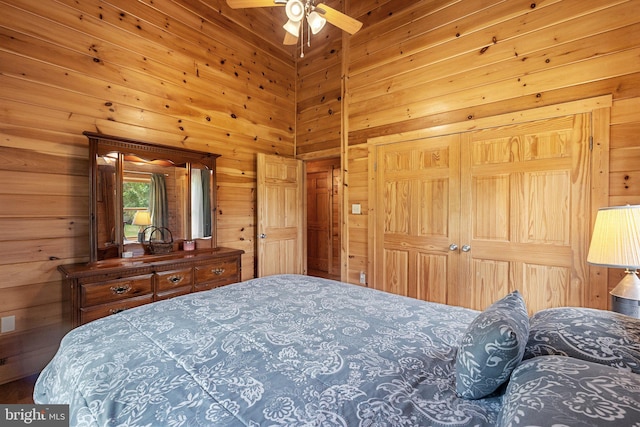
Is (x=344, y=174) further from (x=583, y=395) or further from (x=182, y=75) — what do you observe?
(x=583, y=395)

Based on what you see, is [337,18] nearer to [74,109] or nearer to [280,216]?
[74,109]

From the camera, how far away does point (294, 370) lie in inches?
37.1

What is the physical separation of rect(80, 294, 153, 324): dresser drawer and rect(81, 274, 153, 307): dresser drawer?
0.03 m

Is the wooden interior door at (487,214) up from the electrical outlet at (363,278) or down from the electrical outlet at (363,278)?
up

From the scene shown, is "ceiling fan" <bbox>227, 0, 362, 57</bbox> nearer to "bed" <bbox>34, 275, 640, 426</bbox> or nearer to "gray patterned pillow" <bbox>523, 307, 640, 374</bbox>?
"bed" <bbox>34, 275, 640, 426</bbox>

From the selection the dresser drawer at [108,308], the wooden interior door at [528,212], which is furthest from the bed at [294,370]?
the wooden interior door at [528,212]

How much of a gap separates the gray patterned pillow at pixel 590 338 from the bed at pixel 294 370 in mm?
44

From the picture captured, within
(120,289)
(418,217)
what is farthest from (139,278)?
(418,217)

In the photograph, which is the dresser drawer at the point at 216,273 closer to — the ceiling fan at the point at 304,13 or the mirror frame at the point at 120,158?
the mirror frame at the point at 120,158

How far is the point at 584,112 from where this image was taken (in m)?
2.25

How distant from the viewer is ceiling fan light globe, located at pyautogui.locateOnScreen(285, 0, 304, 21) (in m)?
2.00

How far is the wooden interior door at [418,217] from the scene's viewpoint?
9.49 feet

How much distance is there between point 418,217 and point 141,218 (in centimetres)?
278

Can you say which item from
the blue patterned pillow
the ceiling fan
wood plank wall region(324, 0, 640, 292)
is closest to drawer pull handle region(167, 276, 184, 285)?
wood plank wall region(324, 0, 640, 292)
